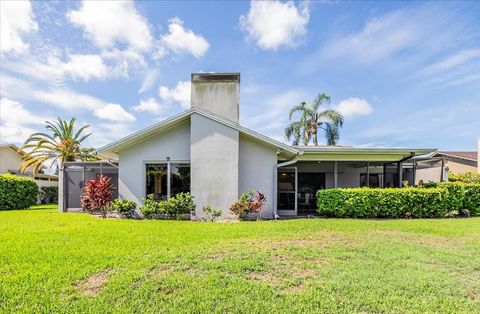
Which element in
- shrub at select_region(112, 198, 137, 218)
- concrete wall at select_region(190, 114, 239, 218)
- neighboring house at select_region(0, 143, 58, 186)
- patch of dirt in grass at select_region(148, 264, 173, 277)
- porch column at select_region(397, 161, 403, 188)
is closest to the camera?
patch of dirt in grass at select_region(148, 264, 173, 277)

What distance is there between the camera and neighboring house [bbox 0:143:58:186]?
1091 inches

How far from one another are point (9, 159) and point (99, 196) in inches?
868

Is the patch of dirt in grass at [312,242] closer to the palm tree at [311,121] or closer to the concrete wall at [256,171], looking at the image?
the concrete wall at [256,171]

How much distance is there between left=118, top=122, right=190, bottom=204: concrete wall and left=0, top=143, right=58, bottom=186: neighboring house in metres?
18.6

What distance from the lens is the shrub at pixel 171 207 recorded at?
12.4 m

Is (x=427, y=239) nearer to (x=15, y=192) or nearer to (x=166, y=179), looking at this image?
(x=166, y=179)

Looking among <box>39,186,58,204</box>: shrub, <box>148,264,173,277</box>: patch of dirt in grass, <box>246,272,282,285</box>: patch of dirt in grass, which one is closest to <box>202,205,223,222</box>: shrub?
<box>148,264,173,277</box>: patch of dirt in grass

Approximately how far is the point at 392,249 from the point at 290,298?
→ 13.0 feet

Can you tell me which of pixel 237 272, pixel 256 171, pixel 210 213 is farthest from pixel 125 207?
pixel 237 272

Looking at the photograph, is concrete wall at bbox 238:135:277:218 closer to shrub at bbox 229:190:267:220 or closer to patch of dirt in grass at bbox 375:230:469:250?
shrub at bbox 229:190:267:220

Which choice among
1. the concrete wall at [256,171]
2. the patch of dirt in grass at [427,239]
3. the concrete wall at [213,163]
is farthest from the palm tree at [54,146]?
the patch of dirt in grass at [427,239]

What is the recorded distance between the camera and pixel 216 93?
54.9 feet

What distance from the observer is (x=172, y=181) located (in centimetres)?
1331

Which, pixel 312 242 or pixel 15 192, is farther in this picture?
pixel 15 192
